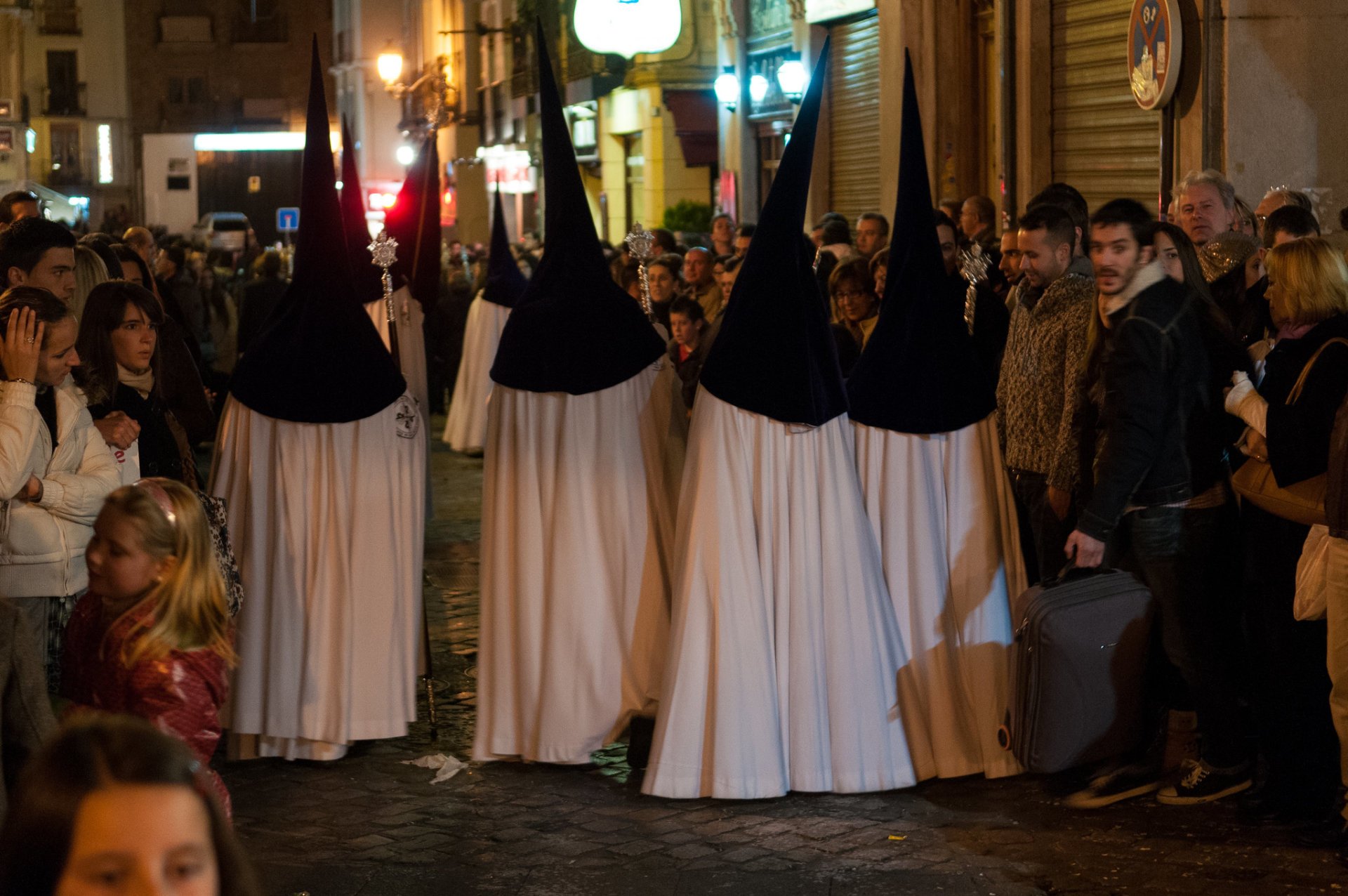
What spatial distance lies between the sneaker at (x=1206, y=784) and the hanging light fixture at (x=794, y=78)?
1437 cm

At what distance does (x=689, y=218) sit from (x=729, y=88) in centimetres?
181

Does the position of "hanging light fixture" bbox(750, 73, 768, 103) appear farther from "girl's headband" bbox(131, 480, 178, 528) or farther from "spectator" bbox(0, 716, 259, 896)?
"spectator" bbox(0, 716, 259, 896)

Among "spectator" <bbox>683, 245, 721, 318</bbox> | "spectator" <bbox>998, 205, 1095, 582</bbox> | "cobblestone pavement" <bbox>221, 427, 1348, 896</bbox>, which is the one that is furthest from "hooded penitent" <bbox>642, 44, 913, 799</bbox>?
"spectator" <bbox>683, 245, 721, 318</bbox>

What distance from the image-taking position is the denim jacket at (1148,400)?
6004mm

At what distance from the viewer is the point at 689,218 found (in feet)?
77.5

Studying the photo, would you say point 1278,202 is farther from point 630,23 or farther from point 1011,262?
point 630,23

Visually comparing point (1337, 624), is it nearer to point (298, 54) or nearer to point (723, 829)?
point (723, 829)

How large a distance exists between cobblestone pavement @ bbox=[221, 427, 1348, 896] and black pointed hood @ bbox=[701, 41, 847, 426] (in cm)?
146

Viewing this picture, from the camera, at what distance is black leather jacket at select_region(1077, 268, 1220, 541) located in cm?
600

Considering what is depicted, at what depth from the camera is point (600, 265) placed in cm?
712

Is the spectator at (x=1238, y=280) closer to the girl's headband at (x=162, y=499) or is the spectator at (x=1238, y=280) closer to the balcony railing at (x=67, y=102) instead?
the girl's headband at (x=162, y=499)

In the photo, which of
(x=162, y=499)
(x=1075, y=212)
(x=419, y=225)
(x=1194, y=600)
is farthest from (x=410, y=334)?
(x=162, y=499)

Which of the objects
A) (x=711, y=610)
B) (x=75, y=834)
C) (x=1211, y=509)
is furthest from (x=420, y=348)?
(x=75, y=834)

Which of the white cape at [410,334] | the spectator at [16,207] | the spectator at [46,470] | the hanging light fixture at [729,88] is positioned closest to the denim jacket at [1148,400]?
the spectator at [46,470]
